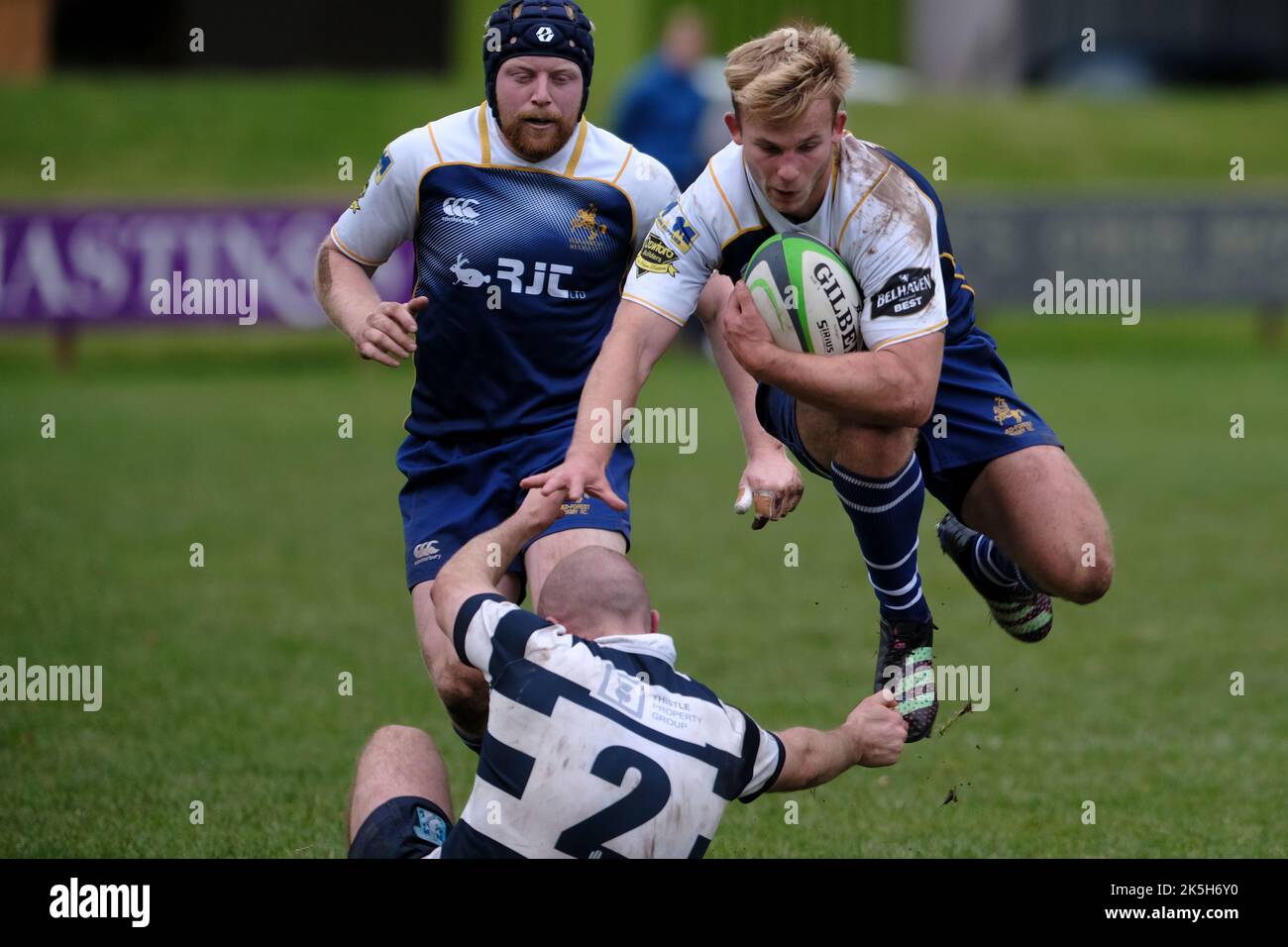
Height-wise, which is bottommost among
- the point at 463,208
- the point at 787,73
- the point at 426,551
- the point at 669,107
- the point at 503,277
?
the point at 426,551

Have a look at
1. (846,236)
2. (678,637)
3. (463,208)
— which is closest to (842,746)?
(846,236)

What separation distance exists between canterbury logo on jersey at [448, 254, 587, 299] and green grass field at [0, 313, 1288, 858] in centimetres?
179

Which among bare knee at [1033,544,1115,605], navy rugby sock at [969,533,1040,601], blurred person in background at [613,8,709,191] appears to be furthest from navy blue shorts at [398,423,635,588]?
blurred person in background at [613,8,709,191]

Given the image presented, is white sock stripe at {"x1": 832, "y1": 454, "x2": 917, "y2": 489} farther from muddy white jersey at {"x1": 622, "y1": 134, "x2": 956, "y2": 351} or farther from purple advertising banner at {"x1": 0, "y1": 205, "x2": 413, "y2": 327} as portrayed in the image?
purple advertising banner at {"x1": 0, "y1": 205, "x2": 413, "y2": 327}

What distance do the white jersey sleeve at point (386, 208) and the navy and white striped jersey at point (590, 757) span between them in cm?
198

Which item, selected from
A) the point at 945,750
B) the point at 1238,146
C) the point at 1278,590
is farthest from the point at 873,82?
the point at 945,750

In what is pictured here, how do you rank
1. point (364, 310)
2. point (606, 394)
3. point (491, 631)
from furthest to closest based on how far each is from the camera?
point (364, 310) → point (606, 394) → point (491, 631)

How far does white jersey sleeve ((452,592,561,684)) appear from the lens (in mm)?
4207

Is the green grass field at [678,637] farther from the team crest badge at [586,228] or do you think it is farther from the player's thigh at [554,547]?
the team crest badge at [586,228]

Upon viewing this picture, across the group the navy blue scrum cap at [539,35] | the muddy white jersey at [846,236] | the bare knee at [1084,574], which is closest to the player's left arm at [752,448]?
the muddy white jersey at [846,236]

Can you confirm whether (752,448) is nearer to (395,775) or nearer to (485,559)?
(485,559)

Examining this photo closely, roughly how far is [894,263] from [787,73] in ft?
2.27

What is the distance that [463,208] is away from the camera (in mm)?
5680

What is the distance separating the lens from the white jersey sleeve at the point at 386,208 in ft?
18.7
